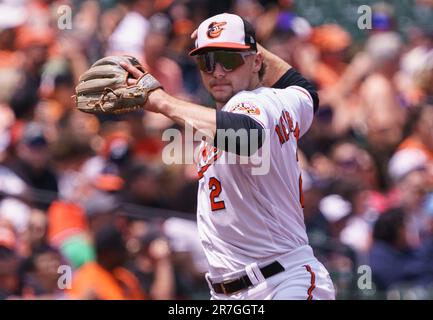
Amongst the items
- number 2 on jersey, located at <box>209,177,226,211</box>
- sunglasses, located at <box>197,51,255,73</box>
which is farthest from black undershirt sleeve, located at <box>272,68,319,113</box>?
number 2 on jersey, located at <box>209,177,226,211</box>

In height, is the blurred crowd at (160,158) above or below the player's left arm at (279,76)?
below

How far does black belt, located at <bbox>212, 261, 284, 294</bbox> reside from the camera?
5316 millimetres

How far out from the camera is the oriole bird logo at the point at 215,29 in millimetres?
5320

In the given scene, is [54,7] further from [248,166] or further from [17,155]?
[248,166]

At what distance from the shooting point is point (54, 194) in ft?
26.8

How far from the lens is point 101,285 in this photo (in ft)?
22.8

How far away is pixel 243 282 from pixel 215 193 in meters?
0.49

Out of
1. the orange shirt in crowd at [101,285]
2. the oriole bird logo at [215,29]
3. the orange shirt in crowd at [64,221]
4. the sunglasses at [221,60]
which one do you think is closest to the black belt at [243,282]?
the sunglasses at [221,60]

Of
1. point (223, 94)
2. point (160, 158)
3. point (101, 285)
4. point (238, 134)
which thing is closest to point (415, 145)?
point (160, 158)

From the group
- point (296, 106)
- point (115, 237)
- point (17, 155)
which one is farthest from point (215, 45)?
point (17, 155)

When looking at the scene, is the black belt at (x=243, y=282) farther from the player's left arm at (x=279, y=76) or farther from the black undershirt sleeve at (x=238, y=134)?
the player's left arm at (x=279, y=76)

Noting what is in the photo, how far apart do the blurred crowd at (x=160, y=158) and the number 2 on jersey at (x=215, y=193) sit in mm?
1874

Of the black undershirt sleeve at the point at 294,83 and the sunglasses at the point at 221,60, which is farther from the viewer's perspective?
the black undershirt sleeve at the point at 294,83

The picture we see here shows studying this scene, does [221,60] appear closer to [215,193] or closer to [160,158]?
[215,193]
